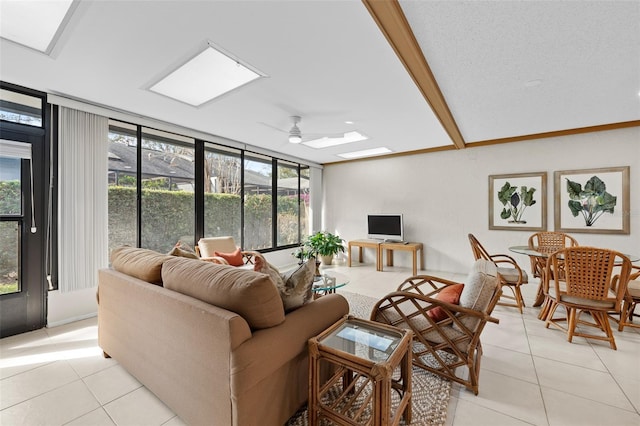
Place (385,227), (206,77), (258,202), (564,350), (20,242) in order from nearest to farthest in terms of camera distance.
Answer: (564,350) → (206,77) → (20,242) → (258,202) → (385,227)

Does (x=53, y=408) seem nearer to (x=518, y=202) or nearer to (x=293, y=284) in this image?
(x=293, y=284)

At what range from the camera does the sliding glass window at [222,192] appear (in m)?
4.43

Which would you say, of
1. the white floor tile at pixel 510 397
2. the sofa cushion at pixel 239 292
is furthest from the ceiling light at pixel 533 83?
the sofa cushion at pixel 239 292

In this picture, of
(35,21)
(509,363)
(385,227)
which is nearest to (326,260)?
(385,227)

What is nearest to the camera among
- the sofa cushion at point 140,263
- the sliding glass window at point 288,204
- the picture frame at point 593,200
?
the sofa cushion at point 140,263

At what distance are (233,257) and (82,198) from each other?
1900mm

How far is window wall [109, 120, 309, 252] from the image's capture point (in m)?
3.47

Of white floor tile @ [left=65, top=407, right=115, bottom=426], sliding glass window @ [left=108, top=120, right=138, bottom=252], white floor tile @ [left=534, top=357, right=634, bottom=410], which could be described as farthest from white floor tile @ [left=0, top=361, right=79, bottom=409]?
white floor tile @ [left=534, top=357, right=634, bottom=410]

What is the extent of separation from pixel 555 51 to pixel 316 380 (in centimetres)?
289

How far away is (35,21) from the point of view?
1.73m

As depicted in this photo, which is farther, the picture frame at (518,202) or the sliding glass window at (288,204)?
the sliding glass window at (288,204)

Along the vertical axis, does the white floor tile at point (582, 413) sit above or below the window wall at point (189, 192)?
below

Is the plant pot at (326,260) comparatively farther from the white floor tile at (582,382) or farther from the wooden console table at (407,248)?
the white floor tile at (582,382)

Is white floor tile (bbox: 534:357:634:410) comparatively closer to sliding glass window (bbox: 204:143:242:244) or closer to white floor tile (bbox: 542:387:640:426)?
white floor tile (bbox: 542:387:640:426)
